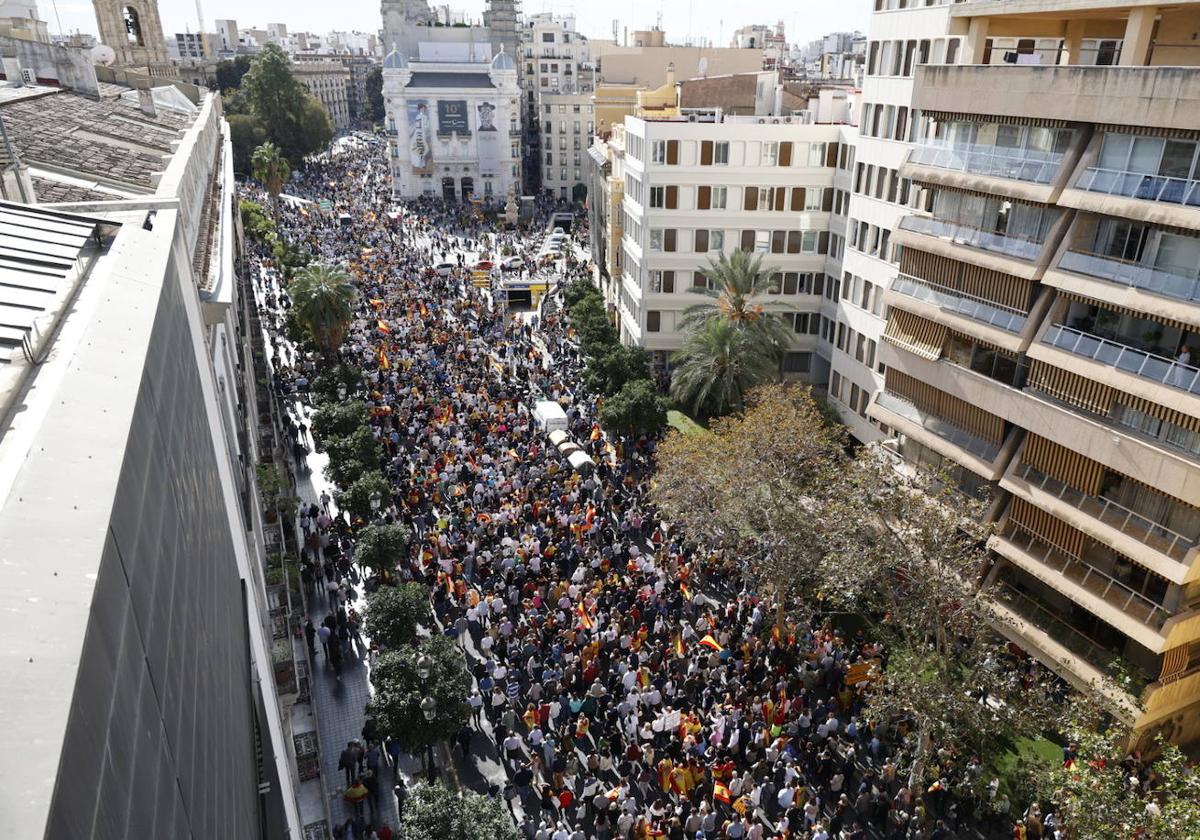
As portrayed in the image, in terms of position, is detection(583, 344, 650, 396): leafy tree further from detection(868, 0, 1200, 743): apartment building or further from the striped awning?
detection(868, 0, 1200, 743): apartment building

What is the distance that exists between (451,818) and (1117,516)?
612 inches

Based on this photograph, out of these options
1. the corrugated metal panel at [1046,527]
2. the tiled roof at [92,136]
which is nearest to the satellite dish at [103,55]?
the tiled roof at [92,136]

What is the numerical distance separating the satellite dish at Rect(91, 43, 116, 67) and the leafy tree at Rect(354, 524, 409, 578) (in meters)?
50.2

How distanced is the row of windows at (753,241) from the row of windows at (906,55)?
862 cm

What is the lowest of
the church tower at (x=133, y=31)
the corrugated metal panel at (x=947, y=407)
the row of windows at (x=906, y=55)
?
the corrugated metal panel at (x=947, y=407)

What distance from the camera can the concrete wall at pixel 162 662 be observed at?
153 inches

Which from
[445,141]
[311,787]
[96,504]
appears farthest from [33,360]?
[445,141]

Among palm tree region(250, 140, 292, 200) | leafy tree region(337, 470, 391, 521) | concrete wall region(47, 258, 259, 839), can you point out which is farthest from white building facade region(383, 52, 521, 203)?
concrete wall region(47, 258, 259, 839)

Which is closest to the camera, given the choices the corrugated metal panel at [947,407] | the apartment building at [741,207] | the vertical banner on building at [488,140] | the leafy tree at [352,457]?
the corrugated metal panel at [947,407]

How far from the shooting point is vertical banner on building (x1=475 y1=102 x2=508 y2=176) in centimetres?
10381

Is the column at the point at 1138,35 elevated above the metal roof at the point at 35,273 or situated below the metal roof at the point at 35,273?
above

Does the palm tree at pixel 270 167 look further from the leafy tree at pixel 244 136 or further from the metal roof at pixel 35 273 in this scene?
the metal roof at pixel 35 273

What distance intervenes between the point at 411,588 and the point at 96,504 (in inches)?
642

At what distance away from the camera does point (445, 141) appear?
103562mm
